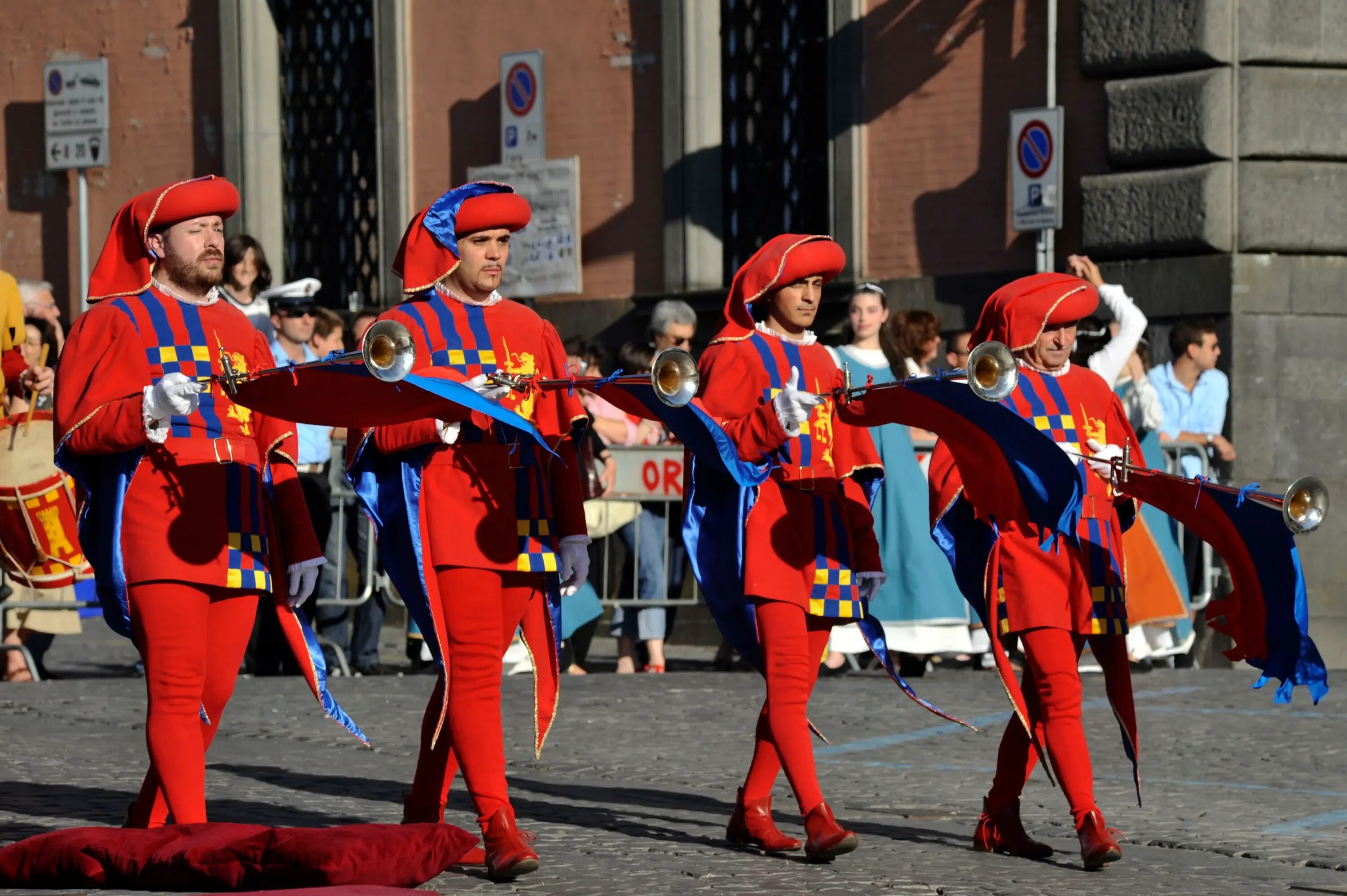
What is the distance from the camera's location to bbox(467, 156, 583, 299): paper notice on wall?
53.0 feet

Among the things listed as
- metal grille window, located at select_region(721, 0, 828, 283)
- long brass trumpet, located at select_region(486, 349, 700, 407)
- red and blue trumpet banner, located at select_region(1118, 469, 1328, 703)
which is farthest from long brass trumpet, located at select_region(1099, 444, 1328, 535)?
metal grille window, located at select_region(721, 0, 828, 283)

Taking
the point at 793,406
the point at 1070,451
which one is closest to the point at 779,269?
the point at 793,406

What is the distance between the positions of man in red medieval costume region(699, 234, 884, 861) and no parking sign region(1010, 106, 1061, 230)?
7.17 metres

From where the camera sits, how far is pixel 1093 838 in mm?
6586

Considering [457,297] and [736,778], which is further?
[736,778]

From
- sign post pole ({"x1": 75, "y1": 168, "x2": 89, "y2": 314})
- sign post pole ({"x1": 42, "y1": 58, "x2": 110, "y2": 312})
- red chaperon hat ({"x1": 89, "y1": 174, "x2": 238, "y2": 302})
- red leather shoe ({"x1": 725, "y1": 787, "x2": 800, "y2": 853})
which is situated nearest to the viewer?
red chaperon hat ({"x1": 89, "y1": 174, "x2": 238, "y2": 302})

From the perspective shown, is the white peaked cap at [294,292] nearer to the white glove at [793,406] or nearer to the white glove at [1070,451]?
the white glove at [793,406]

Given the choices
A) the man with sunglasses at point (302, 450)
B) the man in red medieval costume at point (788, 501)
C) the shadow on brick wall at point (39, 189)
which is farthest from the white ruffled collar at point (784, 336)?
the shadow on brick wall at point (39, 189)

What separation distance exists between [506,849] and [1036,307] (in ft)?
7.01

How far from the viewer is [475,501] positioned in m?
6.58

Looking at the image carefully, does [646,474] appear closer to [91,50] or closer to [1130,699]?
[1130,699]

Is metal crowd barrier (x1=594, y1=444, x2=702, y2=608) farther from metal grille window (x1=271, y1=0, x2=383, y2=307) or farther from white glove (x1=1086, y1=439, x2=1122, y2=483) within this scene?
metal grille window (x1=271, y1=0, x2=383, y2=307)

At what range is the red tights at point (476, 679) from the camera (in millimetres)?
6473

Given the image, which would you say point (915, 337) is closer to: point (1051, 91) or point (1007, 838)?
point (1051, 91)
